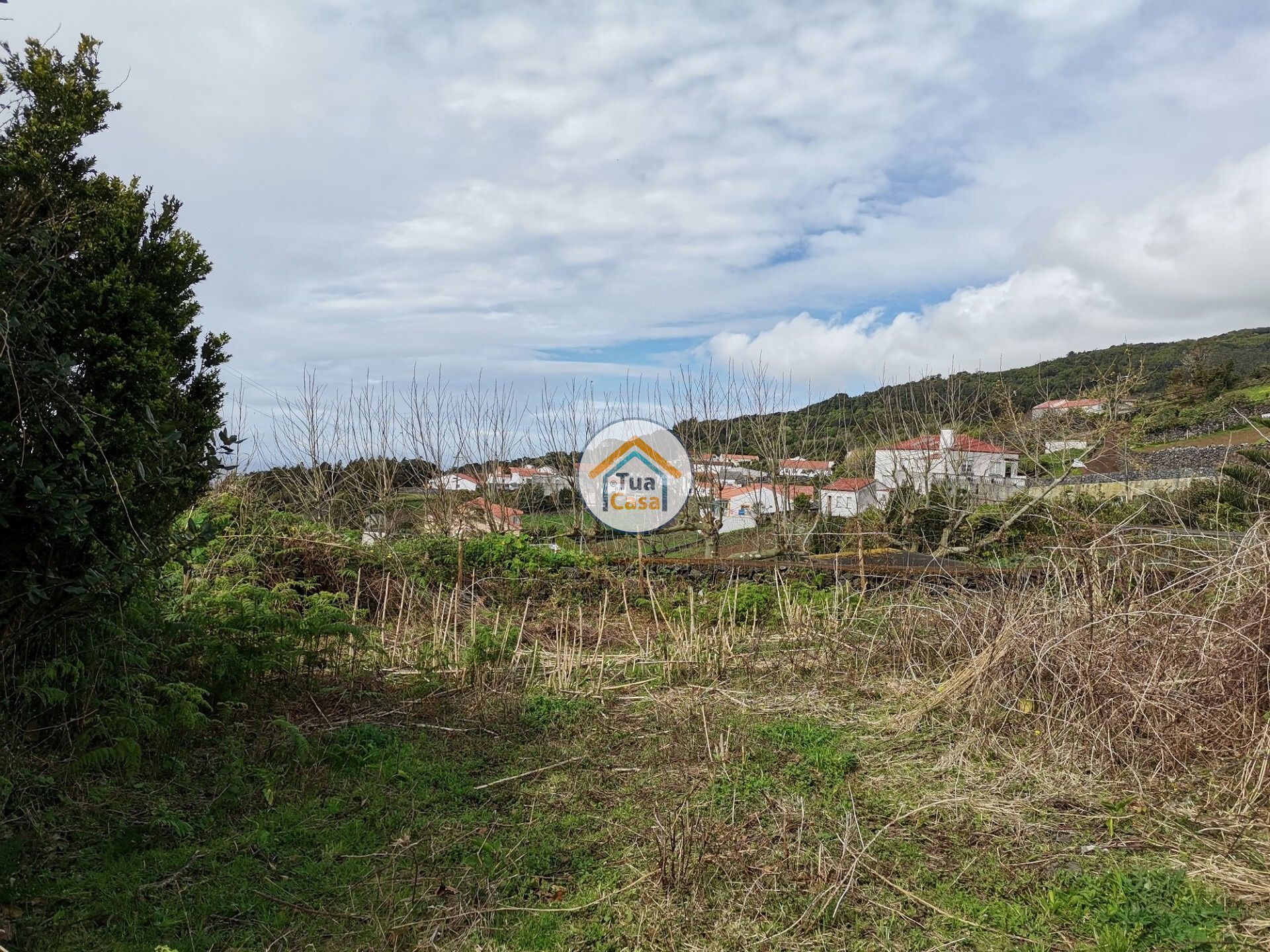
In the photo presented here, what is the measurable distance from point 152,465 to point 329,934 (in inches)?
92.6

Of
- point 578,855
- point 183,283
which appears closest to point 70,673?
point 183,283

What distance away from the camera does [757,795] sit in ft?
11.6

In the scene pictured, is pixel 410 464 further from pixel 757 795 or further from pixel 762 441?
pixel 757 795

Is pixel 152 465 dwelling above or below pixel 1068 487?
above

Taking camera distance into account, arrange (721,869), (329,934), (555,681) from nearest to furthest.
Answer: (329,934) < (721,869) < (555,681)

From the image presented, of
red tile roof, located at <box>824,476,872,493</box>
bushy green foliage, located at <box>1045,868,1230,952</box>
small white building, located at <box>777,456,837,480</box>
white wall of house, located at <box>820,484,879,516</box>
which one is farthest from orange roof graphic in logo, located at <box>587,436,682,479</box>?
bushy green foliage, located at <box>1045,868,1230,952</box>

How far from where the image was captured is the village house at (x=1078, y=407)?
11039 millimetres

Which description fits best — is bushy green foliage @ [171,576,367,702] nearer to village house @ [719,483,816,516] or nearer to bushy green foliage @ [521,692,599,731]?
bushy green foliage @ [521,692,599,731]

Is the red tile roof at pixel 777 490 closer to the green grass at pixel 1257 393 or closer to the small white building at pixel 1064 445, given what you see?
the small white building at pixel 1064 445

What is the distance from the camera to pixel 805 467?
12570mm

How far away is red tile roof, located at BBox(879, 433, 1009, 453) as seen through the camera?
11930 mm

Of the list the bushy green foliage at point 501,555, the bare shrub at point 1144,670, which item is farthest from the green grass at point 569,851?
the bushy green foliage at point 501,555
